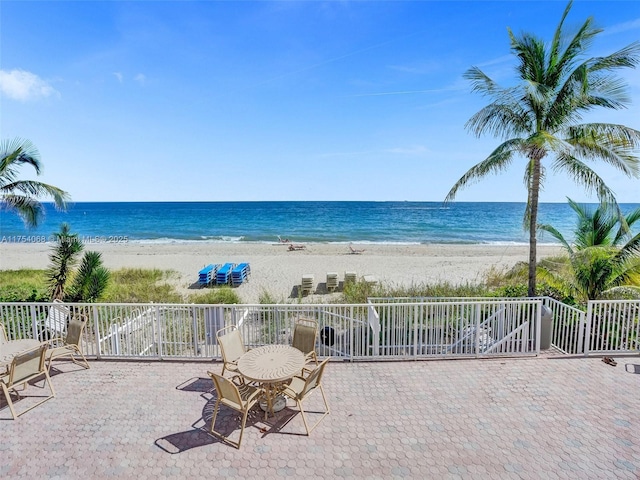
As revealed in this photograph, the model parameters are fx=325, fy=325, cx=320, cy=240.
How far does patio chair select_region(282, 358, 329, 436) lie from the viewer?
12.5 ft

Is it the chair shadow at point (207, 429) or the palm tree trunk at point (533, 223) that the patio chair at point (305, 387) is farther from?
the palm tree trunk at point (533, 223)

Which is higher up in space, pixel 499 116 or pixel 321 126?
pixel 321 126

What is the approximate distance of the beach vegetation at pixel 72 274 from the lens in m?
8.64

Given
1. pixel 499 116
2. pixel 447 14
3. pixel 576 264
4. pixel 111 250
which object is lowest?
pixel 111 250

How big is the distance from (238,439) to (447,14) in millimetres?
11682

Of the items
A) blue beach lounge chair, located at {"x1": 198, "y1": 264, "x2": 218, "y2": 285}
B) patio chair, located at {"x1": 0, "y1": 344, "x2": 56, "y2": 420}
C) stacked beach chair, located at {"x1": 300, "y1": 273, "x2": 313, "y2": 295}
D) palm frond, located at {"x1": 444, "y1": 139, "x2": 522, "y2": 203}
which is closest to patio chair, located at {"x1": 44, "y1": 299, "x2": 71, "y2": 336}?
patio chair, located at {"x1": 0, "y1": 344, "x2": 56, "y2": 420}

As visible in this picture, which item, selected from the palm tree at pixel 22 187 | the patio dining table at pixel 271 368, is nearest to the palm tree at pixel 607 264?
the patio dining table at pixel 271 368

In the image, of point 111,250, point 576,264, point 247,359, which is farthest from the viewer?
point 111,250

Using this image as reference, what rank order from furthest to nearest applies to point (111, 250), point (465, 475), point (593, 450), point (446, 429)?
point (111, 250), point (446, 429), point (593, 450), point (465, 475)

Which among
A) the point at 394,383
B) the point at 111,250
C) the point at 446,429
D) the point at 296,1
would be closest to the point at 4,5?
the point at 296,1

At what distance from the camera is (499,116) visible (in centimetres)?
817

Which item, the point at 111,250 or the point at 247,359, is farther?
the point at 111,250

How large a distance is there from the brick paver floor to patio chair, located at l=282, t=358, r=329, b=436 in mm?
141

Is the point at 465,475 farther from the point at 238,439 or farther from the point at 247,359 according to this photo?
the point at 247,359
